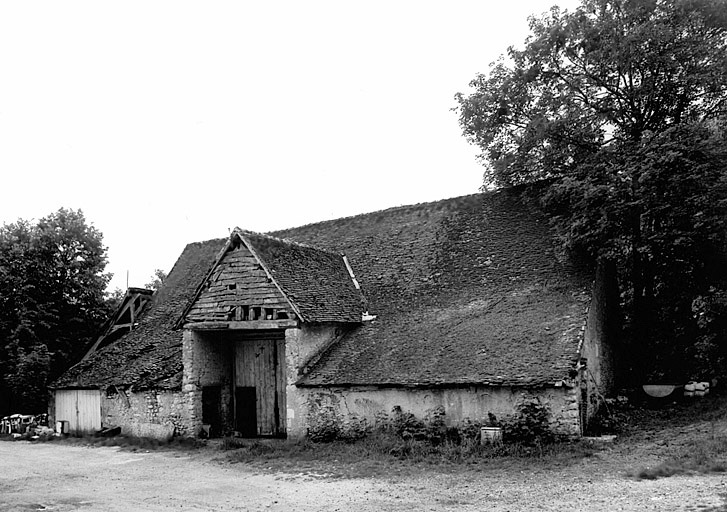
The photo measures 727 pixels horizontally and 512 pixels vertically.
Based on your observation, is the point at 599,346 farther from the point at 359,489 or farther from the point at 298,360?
the point at 359,489

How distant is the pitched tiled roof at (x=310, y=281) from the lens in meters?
19.0

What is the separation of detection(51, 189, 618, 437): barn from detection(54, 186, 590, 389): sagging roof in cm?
5

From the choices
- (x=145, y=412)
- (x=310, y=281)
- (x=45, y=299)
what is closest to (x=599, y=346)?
(x=310, y=281)

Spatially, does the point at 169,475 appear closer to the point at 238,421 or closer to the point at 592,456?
the point at 238,421

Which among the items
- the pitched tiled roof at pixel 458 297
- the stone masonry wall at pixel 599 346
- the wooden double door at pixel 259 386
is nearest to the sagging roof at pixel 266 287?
the pitched tiled roof at pixel 458 297

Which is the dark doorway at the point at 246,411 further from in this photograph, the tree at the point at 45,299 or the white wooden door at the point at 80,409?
the tree at the point at 45,299

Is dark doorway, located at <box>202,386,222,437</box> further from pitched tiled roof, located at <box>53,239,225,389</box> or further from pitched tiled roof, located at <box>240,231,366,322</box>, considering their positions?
pitched tiled roof, located at <box>240,231,366,322</box>

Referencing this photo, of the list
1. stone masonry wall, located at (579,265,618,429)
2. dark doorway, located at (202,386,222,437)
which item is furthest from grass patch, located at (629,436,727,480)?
dark doorway, located at (202,386,222,437)

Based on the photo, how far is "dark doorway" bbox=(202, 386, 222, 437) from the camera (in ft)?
65.7

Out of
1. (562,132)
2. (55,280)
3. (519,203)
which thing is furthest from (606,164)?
(55,280)

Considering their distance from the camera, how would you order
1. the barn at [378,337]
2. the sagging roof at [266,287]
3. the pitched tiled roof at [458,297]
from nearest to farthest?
the barn at [378,337] → the pitched tiled roof at [458,297] → the sagging roof at [266,287]

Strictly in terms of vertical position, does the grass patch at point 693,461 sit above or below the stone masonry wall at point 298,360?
below

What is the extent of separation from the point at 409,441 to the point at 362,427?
1.86m

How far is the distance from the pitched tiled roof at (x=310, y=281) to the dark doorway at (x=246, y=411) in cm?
363
